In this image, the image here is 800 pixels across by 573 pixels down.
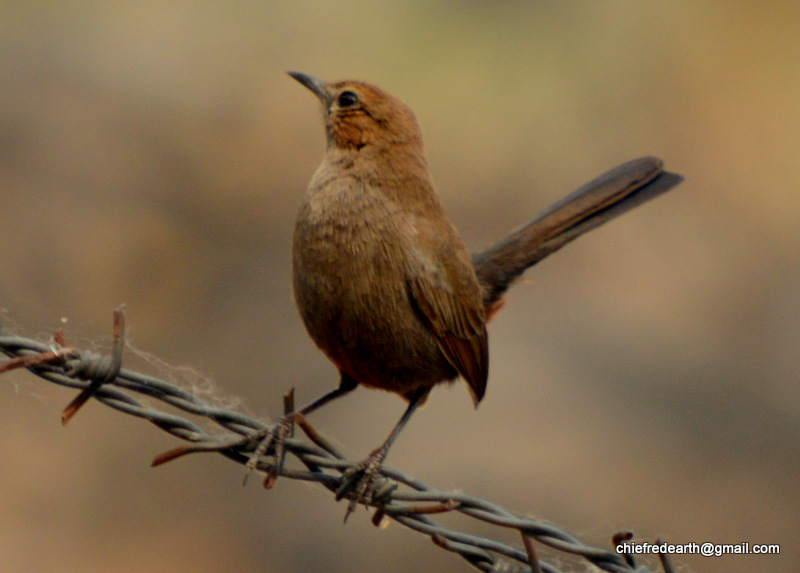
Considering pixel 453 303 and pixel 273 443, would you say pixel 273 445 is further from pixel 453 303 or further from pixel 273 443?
pixel 453 303

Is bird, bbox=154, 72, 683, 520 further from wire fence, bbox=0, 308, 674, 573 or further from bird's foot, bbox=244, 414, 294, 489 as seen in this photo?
wire fence, bbox=0, 308, 674, 573

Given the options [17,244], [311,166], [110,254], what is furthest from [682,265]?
[17,244]

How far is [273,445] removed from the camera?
2502mm

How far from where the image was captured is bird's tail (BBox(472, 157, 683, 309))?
3779 millimetres

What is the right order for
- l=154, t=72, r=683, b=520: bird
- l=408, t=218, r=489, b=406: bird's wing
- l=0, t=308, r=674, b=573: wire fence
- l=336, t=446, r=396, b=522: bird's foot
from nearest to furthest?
l=0, t=308, r=674, b=573: wire fence, l=336, t=446, r=396, b=522: bird's foot, l=154, t=72, r=683, b=520: bird, l=408, t=218, r=489, b=406: bird's wing

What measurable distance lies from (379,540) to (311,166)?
3766mm

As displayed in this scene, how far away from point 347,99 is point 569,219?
124 centimetres

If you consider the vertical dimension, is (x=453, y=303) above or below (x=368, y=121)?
below

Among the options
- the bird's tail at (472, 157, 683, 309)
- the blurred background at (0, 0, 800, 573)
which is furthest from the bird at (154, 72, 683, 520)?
the blurred background at (0, 0, 800, 573)

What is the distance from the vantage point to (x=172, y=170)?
746cm

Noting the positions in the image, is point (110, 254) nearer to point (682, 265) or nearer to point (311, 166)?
point (311, 166)

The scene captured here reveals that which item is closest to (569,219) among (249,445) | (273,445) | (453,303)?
(453,303)

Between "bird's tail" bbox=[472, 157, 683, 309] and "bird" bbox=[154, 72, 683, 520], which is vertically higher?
"bird's tail" bbox=[472, 157, 683, 309]

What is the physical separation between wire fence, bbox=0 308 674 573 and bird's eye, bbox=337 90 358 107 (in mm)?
1314
